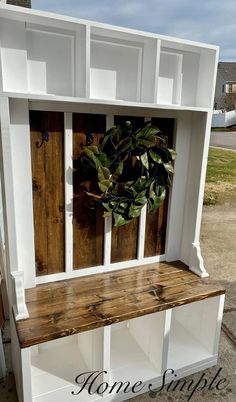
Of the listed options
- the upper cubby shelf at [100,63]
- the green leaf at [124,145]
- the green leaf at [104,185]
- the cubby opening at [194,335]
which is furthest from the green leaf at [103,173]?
the cubby opening at [194,335]

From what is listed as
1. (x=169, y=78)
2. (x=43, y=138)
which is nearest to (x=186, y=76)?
(x=169, y=78)

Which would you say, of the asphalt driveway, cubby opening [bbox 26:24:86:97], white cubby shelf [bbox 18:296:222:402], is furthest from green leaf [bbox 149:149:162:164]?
the asphalt driveway

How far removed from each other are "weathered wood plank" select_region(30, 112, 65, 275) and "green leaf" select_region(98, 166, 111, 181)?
0.22m

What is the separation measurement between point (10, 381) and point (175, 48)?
86.1 inches

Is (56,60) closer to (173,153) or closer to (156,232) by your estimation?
(173,153)

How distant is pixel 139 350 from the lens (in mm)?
1993

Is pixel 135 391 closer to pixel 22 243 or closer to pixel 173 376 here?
pixel 173 376

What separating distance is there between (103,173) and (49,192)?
0.33m

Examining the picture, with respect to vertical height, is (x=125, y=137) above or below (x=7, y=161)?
above

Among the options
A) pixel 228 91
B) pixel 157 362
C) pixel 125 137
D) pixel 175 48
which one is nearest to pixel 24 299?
pixel 157 362

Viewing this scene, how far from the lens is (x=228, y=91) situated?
2533 cm

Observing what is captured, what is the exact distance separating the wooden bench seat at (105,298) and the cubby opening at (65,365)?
0.15m

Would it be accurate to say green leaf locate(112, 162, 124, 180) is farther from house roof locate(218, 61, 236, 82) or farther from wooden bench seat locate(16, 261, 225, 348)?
house roof locate(218, 61, 236, 82)

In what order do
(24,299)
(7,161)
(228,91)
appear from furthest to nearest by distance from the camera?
(228,91), (24,299), (7,161)
